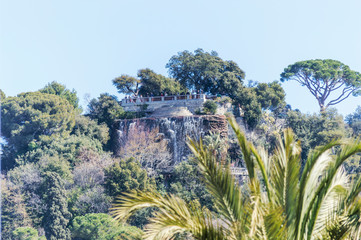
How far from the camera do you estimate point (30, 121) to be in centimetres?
4150

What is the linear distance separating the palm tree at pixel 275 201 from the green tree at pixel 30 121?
116 feet

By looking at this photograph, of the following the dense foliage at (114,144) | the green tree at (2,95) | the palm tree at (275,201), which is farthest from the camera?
the green tree at (2,95)

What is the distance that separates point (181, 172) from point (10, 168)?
13.0 m

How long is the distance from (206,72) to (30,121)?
13377 mm

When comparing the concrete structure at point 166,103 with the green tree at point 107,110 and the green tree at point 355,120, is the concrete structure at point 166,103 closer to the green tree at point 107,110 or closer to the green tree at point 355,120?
the green tree at point 107,110

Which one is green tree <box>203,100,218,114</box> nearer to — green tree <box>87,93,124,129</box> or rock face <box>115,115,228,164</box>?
rock face <box>115,115,228,164</box>

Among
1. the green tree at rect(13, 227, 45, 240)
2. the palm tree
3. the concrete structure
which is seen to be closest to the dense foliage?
the green tree at rect(13, 227, 45, 240)

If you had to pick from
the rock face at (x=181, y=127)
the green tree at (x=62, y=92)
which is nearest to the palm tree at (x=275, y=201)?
the rock face at (x=181, y=127)

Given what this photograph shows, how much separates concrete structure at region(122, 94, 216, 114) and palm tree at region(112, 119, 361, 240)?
1324 inches

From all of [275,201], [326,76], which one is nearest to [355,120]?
[326,76]

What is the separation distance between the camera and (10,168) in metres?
40.3

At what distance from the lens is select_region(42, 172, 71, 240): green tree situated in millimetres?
33188

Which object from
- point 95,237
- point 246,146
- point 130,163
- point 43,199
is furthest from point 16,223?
point 246,146

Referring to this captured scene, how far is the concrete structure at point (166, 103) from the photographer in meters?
41.4
